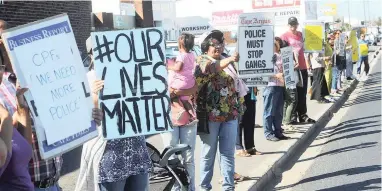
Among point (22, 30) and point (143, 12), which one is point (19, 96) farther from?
point (143, 12)

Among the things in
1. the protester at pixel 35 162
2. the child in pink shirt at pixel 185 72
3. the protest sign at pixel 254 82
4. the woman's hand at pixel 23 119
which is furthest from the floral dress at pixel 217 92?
the woman's hand at pixel 23 119

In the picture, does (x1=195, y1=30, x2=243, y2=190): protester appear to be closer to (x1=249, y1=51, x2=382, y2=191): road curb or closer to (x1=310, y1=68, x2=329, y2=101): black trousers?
(x1=249, y1=51, x2=382, y2=191): road curb

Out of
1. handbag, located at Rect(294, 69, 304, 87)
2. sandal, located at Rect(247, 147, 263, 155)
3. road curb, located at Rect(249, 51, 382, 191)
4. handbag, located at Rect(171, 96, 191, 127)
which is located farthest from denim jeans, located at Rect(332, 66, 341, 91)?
handbag, located at Rect(171, 96, 191, 127)

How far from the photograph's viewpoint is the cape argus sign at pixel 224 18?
1211cm

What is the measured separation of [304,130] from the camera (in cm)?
897

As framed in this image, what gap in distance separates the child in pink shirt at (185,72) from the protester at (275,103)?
3.25 metres

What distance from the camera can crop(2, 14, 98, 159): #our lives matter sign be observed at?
2684 millimetres

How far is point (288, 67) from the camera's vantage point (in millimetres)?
8461

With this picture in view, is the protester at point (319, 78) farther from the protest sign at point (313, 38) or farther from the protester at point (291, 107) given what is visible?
the protester at point (291, 107)

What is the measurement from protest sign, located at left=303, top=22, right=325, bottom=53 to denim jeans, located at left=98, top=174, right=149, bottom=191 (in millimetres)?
7678

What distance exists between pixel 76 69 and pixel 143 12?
2354 cm

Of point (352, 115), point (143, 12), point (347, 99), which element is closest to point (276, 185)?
point (352, 115)

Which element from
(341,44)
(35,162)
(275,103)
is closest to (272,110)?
(275,103)

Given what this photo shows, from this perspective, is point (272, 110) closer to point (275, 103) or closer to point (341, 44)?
point (275, 103)
